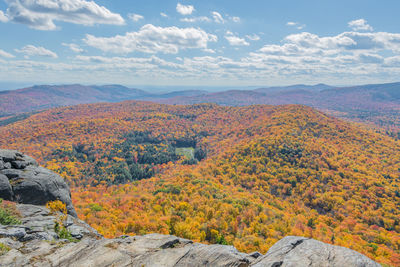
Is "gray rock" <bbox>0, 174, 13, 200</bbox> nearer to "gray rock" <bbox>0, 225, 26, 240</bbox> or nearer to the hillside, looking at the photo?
"gray rock" <bbox>0, 225, 26, 240</bbox>

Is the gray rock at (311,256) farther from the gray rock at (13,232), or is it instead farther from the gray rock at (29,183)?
the gray rock at (29,183)

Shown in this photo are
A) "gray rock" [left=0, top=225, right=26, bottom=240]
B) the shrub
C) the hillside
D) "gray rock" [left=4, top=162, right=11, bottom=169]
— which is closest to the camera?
"gray rock" [left=0, top=225, right=26, bottom=240]

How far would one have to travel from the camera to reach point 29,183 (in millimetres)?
33062

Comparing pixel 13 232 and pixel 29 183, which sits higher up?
pixel 29 183

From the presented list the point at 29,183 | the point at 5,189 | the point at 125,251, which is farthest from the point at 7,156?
the point at 125,251

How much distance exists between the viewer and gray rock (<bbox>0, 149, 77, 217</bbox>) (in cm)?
3188

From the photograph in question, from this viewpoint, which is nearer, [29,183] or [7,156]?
[29,183]

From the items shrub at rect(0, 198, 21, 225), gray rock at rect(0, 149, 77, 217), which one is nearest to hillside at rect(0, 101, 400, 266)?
gray rock at rect(0, 149, 77, 217)

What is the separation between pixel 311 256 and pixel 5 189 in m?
42.8

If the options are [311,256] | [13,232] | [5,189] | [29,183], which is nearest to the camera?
[311,256]

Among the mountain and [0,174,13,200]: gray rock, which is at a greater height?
[0,174,13,200]: gray rock

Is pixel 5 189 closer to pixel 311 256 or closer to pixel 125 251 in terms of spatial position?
pixel 125 251

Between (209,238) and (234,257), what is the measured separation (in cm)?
4465

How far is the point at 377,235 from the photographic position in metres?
78.9
